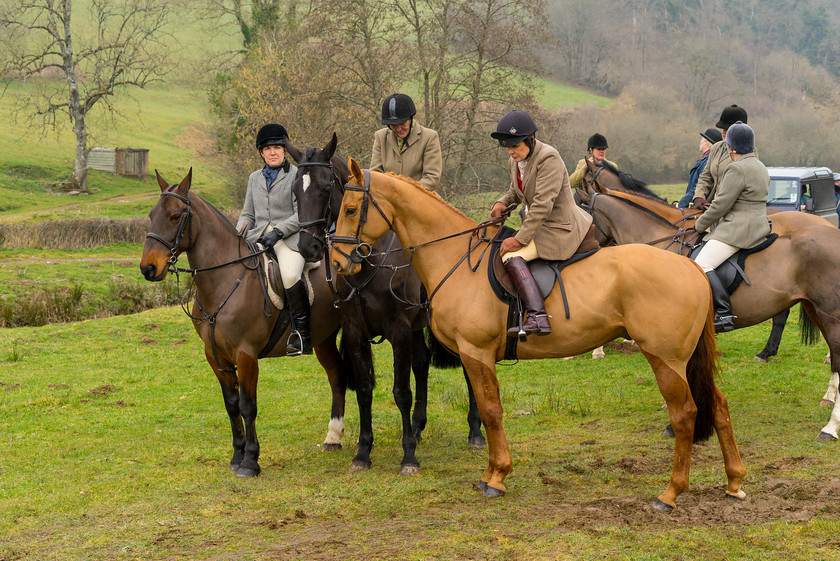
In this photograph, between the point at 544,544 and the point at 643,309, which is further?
the point at 643,309

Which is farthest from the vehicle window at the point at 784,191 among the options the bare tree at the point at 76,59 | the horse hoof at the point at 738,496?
the bare tree at the point at 76,59

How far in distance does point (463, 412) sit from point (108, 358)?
714 centimetres

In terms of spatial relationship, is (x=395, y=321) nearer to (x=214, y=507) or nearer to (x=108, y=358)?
(x=214, y=507)

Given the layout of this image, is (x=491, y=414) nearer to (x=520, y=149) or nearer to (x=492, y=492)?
(x=492, y=492)

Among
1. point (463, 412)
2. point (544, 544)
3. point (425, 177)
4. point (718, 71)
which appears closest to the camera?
point (544, 544)

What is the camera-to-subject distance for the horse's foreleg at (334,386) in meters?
8.38

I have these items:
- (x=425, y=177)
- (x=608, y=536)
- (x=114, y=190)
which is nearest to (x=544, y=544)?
(x=608, y=536)

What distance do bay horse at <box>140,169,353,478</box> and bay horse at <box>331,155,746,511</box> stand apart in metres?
1.64

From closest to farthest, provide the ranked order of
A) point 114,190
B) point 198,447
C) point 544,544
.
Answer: point 544,544
point 198,447
point 114,190

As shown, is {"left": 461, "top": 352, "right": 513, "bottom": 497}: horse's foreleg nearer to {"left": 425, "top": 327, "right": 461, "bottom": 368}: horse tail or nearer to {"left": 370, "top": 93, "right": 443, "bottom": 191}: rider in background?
{"left": 425, "top": 327, "right": 461, "bottom": 368}: horse tail

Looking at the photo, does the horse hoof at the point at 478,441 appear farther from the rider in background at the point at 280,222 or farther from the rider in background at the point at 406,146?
the rider in background at the point at 406,146

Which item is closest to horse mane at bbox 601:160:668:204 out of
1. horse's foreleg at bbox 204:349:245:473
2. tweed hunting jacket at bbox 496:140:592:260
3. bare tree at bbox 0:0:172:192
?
tweed hunting jacket at bbox 496:140:592:260

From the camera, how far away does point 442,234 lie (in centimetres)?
658

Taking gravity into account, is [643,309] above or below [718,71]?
below
